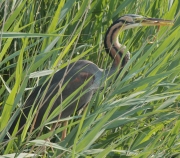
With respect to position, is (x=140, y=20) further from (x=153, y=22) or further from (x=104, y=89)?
(x=104, y=89)

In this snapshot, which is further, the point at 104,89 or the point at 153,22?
the point at 153,22

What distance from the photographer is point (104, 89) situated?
2074mm

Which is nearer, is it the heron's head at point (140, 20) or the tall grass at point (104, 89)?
the tall grass at point (104, 89)

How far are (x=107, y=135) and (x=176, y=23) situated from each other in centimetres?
79

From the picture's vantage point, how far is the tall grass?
1875 mm

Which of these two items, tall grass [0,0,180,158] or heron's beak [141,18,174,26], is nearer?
tall grass [0,0,180,158]

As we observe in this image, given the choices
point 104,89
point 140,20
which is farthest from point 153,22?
point 104,89

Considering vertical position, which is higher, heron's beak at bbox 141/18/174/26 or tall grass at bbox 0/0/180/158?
heron's beak at bbox 141/18/174/26

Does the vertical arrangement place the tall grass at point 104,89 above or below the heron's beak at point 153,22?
below

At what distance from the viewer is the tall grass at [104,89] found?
73.8 inches

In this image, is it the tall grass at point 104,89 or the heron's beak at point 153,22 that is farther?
the heron's beak at point 153,22

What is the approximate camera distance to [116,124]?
2.16 metres

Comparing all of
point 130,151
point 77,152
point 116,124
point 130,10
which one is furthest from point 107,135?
point 130,10

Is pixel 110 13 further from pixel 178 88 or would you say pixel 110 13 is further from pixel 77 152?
pixel 77 152
